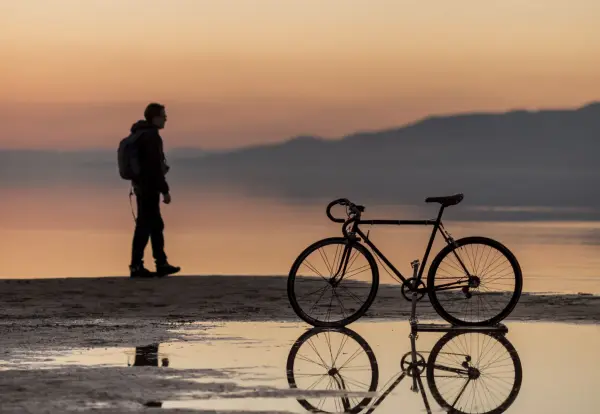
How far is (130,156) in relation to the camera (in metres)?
19.6

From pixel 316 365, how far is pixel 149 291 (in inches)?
242

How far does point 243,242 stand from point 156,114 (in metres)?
13.8

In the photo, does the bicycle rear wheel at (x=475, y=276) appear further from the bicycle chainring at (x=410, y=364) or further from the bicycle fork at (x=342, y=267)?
the bicycle chainring at (x=410, y=364)

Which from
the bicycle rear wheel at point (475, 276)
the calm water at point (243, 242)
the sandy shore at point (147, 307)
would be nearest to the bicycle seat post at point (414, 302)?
the bicycle rear wheel at point (475, 276)

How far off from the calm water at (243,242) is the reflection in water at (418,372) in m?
6.06

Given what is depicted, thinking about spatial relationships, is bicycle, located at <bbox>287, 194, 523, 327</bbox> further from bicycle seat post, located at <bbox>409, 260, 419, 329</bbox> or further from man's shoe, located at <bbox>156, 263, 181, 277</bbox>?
man's shoe, located at <bbox>156, 263, 181, 277</bbox>

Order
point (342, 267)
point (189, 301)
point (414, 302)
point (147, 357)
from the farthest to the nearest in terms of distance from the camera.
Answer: point (189, 301)
point (342, 267)
point (414, 302)
point (147, 357)

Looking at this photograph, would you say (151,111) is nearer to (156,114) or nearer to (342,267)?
(156,114)

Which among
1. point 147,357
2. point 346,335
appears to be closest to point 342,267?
point 346,335

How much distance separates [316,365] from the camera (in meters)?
11.9

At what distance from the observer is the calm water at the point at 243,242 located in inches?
980

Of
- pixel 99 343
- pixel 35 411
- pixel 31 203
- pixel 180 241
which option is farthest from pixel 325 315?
pixel 31 203

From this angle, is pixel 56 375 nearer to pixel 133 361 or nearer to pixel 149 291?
pixel 133 361

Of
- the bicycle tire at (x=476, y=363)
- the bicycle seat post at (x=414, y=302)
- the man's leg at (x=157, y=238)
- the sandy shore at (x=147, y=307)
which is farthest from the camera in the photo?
the man's leg at (x=157, y=238)
